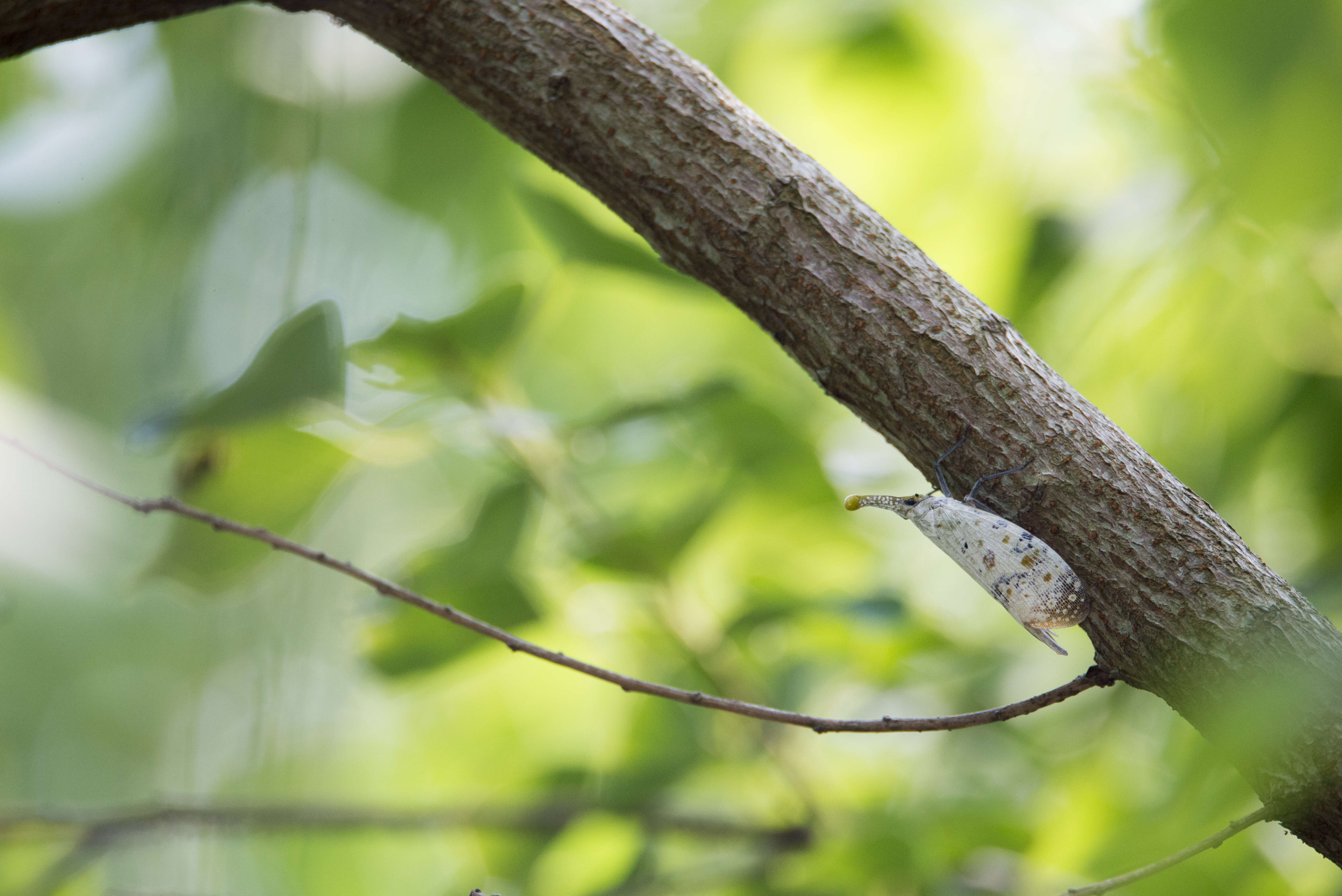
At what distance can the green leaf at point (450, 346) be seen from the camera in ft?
1.59

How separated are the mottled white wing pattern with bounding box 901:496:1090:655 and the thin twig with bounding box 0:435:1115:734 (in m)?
0.02

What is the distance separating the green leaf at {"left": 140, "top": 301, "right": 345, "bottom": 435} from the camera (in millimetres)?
389

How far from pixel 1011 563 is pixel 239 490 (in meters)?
0.41

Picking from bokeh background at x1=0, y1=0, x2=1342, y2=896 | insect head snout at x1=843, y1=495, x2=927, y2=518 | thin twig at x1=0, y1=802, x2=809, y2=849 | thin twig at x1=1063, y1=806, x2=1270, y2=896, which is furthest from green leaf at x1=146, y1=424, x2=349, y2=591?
thin twig at x1=1063, y1=806, x2=1270, y2=896

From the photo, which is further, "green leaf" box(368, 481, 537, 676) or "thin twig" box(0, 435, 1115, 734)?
"green leaf" box(368, 481, 537, 676)

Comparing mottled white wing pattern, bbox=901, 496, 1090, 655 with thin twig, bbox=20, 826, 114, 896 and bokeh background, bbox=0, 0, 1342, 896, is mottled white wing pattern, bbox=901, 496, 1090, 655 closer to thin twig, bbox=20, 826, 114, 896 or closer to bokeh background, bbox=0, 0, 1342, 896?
bokeh background, bbox=0, 0, 1342, 896

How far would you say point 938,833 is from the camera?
0.55m

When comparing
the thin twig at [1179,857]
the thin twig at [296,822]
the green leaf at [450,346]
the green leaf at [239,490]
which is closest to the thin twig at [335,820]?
the thin twig at [296,822]

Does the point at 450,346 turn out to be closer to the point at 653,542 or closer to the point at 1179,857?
the point at 653,542

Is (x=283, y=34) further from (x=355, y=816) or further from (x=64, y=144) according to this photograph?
(x=355, y=816)

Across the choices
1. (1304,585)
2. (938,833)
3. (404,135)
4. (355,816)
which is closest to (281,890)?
(355,816)

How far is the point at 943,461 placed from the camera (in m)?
0.26

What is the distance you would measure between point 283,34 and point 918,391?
1.74ft

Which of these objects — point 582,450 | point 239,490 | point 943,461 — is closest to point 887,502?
point 943,461
